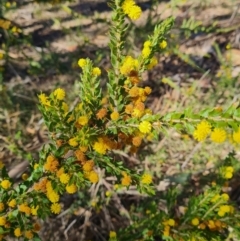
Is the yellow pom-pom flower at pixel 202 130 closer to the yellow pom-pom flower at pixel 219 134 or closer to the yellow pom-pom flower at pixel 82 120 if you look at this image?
the yellow pom-pom flower at pixel 219 134

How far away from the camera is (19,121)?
462 cm

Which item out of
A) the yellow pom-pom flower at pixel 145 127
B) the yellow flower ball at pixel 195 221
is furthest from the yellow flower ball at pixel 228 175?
the yellow pom-pom flower at pixel 145 127

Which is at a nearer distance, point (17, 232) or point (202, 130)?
point (202, 130)

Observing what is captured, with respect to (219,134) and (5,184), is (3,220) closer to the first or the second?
(5,184)

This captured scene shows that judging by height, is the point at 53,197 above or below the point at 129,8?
below

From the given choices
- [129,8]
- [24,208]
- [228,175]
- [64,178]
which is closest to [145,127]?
[64,178]

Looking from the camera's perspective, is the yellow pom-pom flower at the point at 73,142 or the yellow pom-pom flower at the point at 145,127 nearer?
the yellow pom-pom flower at the point at 145,127

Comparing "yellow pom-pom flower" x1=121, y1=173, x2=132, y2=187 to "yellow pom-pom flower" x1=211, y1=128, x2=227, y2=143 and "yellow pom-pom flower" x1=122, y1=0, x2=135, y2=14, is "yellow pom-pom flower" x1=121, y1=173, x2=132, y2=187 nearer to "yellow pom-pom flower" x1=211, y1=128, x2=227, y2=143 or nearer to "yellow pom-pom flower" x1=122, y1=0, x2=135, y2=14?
"yellow pom-pom flower" x1=211, y1=128, x2=227, y2=143

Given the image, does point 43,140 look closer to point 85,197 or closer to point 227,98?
point 85,197

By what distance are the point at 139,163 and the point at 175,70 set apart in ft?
6.50

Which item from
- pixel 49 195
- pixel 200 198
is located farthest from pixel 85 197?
pixel 49 195

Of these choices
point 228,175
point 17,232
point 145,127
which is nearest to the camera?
point 145,127

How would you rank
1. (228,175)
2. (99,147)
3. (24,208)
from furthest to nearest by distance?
(228,175) → (24,208) → (99,147)

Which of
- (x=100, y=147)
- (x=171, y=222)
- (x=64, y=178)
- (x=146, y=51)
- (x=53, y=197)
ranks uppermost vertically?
(x=146, y=51)
